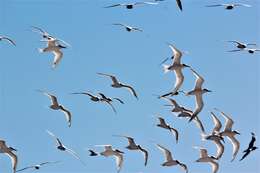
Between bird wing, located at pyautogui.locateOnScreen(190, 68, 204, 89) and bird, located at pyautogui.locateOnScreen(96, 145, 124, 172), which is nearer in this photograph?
bird wing, located at pyautogui.locateOnScreen(190, 68, 204, 89)

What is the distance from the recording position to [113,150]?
2764 centimetres

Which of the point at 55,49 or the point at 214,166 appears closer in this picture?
the point at 55,49

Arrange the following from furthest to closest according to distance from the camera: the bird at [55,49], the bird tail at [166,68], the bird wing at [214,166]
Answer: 1. the bird wing at [214,166]
2. the bird at [55,49]
3. the bird tail at [166,68]

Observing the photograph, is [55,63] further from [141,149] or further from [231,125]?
[231,125]

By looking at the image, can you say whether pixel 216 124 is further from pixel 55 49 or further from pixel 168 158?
pixel 55 49

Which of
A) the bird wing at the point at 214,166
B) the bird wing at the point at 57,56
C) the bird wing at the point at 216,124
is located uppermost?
the bird wing at the point at 57,56

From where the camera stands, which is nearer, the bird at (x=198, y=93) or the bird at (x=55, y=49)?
the bird at (x=198, y=93)

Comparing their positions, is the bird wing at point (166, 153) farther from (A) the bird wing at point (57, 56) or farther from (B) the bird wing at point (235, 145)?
(A) the bird wing at point (57, 56)

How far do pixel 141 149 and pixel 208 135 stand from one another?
92.6 inches

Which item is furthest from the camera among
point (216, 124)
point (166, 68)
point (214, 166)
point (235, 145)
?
point (214, 166)

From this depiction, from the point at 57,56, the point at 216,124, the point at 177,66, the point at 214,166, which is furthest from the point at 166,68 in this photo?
the point at 214,166

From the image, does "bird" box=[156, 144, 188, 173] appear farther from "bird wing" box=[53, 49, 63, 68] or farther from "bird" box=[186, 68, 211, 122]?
"bird wing" box=[53, 49, 63, 68]

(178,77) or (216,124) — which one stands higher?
(178,77)

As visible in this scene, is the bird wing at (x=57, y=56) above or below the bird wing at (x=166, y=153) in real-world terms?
above
